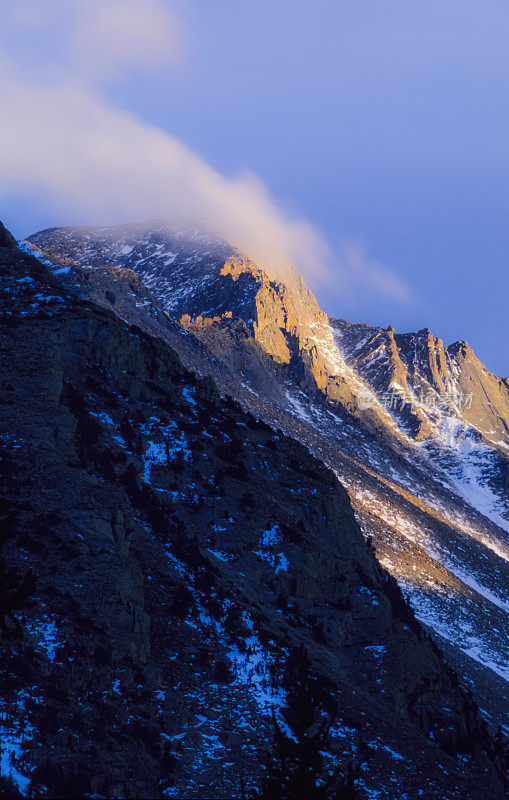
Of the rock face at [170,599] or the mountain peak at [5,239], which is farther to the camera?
the mountain peak at [5,239]

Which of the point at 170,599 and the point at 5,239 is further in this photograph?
the point at 5,239

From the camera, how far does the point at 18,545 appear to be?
35031 millimetres

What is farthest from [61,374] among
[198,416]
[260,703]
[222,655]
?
[260,703]

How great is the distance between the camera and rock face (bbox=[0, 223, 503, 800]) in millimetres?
29719

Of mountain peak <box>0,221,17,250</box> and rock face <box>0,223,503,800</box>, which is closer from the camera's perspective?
rock face <box>0,223,503,800</box>

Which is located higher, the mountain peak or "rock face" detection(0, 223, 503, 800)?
the mountain peak

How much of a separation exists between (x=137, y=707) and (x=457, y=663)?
185 ft

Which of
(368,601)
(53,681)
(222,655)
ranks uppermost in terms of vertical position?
(368,601)

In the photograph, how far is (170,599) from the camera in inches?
1576

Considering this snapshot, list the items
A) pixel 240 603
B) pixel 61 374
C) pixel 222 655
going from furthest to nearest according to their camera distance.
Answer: pixel 61 374 → pixel 240 603 → pixel 222 655

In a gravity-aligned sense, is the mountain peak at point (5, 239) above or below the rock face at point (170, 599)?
above

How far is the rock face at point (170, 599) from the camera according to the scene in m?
29.7

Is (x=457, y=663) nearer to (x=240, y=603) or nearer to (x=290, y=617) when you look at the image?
(x=290, y=617)

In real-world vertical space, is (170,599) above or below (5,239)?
below
